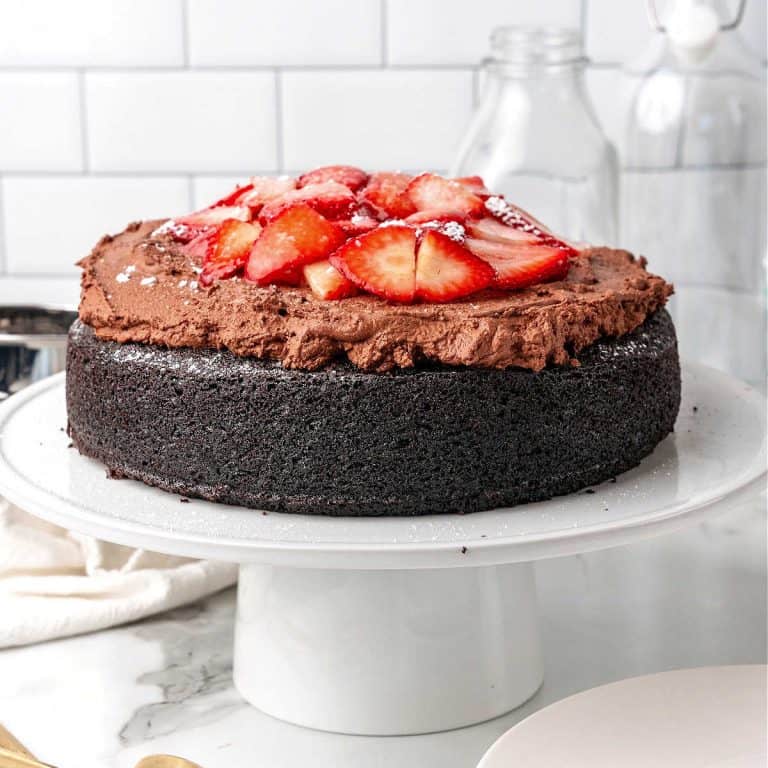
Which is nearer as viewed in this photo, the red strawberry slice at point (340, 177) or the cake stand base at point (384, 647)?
the cake stand base at point (384, 647)

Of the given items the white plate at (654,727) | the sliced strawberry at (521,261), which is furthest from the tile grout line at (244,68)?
the white plate at (654,727)

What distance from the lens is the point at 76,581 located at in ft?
4.66

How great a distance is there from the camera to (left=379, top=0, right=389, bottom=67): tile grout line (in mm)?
2266

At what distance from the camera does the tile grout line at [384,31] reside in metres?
2.27

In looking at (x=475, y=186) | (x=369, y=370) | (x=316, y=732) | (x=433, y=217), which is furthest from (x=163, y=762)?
(x=475, y=186)

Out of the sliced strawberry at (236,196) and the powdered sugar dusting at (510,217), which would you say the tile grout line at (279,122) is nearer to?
the sliced strawberry at (236,196)

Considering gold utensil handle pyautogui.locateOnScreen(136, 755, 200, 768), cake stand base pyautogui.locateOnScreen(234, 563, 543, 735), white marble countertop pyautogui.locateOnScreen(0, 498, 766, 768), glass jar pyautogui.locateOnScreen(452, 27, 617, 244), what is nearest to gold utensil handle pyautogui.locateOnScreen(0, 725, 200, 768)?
gold utensil handle pyautogui.locateOnScreen(136, 755, 200, 768)

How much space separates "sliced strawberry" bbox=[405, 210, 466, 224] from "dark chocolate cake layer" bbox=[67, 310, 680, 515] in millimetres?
200

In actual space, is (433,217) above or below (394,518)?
above

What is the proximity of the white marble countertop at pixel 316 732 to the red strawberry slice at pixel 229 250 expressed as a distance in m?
0.43

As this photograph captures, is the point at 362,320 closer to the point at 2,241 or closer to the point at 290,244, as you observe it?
the point at 290,244

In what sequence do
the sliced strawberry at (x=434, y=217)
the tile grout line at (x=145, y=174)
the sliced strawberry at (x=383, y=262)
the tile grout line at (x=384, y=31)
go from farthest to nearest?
the tile grout line at (x=145, y=174) → the tile grout line at (x=384, y=31) → the sliced strawberry at (x=434, y=217) → the sliced strawberry at (x=383, y=262)

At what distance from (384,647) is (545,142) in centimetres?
106

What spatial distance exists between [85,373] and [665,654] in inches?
27.0
